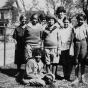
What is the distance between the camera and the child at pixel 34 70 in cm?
575

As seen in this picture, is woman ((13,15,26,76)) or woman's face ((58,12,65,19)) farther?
woman ((13,15,26,76))

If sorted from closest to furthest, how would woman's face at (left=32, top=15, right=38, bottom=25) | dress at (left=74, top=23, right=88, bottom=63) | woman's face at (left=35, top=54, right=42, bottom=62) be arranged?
dress at (left=74, top=23, right=88, bottom=63) → woman's face at (left=35, top=54, right=42, bottom=62) → woman's face at (left=32, top=15, right=38, bottom=25)

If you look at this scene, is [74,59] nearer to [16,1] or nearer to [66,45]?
[66,45]

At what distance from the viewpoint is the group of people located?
5.75m

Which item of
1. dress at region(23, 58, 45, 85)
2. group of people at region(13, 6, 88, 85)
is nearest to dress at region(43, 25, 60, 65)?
group of people at region(13, 6, 88, 85)

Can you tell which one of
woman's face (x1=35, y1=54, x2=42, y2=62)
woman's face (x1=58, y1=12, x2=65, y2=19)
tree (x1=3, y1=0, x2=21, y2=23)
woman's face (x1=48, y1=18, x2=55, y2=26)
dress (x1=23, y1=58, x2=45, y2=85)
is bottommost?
dress (x1=23, y1=58, x2=45, y2=85)

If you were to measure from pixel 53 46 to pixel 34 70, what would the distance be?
2.79ft

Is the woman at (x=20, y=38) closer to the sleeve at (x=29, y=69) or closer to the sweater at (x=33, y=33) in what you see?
the sweater at (x=33, y=33)

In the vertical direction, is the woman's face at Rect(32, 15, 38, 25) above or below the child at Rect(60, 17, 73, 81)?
above

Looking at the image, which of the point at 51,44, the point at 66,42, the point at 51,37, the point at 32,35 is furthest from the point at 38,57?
the point at 66,42

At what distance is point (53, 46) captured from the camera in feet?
19.5

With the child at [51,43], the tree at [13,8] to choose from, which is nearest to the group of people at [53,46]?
the child at [51,43]

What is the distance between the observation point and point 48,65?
19.9 ft

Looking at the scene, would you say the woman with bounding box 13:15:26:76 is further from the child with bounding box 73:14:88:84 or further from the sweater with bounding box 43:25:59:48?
the child with bounding box 73:14:88:84
